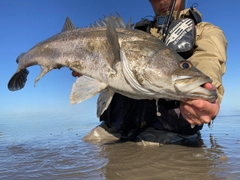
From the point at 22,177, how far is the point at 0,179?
0.65 ft

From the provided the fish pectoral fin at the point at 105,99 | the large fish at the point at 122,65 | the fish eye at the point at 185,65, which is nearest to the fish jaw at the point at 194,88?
the large fish at the point at 122,65

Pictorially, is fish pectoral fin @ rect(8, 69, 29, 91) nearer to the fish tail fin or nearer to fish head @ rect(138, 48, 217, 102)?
the fish tail fin

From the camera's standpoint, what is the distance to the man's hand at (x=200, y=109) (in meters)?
2.34

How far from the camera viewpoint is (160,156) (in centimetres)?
286

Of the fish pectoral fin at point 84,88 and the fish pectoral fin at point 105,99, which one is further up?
the fish pectoral fin at point 84,88

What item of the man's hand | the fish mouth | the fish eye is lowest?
the man's hand

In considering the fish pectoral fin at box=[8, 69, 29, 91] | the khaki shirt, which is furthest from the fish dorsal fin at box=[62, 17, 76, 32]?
the khaki shirt

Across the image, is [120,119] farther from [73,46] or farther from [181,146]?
[73,46]

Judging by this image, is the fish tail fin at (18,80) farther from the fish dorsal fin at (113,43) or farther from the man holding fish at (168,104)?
the fish dorsal fin at (113,43)

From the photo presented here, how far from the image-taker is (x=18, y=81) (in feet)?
15.9

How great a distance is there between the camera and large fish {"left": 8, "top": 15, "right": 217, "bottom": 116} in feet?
8.12

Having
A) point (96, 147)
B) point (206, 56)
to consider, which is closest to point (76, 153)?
point (96, 147)

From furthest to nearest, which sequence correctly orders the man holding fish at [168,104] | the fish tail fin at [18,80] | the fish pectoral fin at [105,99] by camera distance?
the fish tail fin at [18,80], the man holding fish at [168,104], the fish pectoral fin at [105,99]

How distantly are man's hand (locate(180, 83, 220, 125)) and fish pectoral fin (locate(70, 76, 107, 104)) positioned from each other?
3.14 feet
